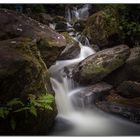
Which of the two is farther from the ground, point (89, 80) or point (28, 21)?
point (28, 21)

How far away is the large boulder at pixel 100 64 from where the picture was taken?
2.61m

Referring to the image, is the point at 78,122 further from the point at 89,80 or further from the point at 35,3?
the point at 35,3

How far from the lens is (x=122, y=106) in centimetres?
245

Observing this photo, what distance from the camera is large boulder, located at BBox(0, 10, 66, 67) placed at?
253 cm

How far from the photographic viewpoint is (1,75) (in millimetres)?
2037

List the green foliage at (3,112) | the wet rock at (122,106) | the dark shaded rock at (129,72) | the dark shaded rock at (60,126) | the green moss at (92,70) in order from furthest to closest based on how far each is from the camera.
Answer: the green moss at (92,70) < the dark shaded rock at (129,72) < the wet rock at (122,106) < the dark shaded rock at (60,126) < the green foliage at (3,112)

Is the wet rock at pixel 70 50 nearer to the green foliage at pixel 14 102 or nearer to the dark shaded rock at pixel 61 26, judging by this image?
the dark shaded rock at pixel 61 26

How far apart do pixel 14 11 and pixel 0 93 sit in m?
0.82

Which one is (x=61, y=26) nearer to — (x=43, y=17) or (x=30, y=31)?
(x=43, y=17)

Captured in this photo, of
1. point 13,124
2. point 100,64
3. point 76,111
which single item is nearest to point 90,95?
point 76,111

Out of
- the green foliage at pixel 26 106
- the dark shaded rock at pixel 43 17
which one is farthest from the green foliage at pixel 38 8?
the green foliage at pixel 26 106

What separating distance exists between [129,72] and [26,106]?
1.02 meters

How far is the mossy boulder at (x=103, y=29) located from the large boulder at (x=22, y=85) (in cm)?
68

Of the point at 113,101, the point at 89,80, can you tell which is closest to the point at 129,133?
the point at 113,101
